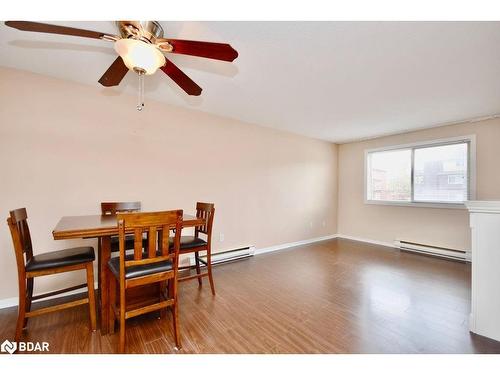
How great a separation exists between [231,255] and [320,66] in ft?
9.35

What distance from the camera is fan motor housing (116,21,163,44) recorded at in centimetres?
124

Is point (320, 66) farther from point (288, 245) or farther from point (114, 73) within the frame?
point (288, 245)

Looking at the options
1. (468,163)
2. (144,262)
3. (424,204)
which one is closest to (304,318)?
(144,262)

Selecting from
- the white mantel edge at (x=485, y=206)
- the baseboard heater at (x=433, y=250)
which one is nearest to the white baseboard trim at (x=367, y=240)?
the baseboard heater at (x=433, y=250)

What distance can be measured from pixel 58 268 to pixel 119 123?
174 centimetres

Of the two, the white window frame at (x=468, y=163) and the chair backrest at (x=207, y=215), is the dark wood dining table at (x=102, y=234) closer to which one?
the chair backrest at (x=207, y=215)

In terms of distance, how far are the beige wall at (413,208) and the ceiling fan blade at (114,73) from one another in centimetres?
480

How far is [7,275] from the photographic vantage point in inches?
81.7

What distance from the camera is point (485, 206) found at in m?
1.68

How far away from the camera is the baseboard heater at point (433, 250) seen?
347 cm

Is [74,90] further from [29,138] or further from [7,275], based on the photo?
[7,275]

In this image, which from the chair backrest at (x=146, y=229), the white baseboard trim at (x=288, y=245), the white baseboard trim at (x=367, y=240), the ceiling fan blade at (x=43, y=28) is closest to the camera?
the ceiling fan blade at (x=43, y=28)
